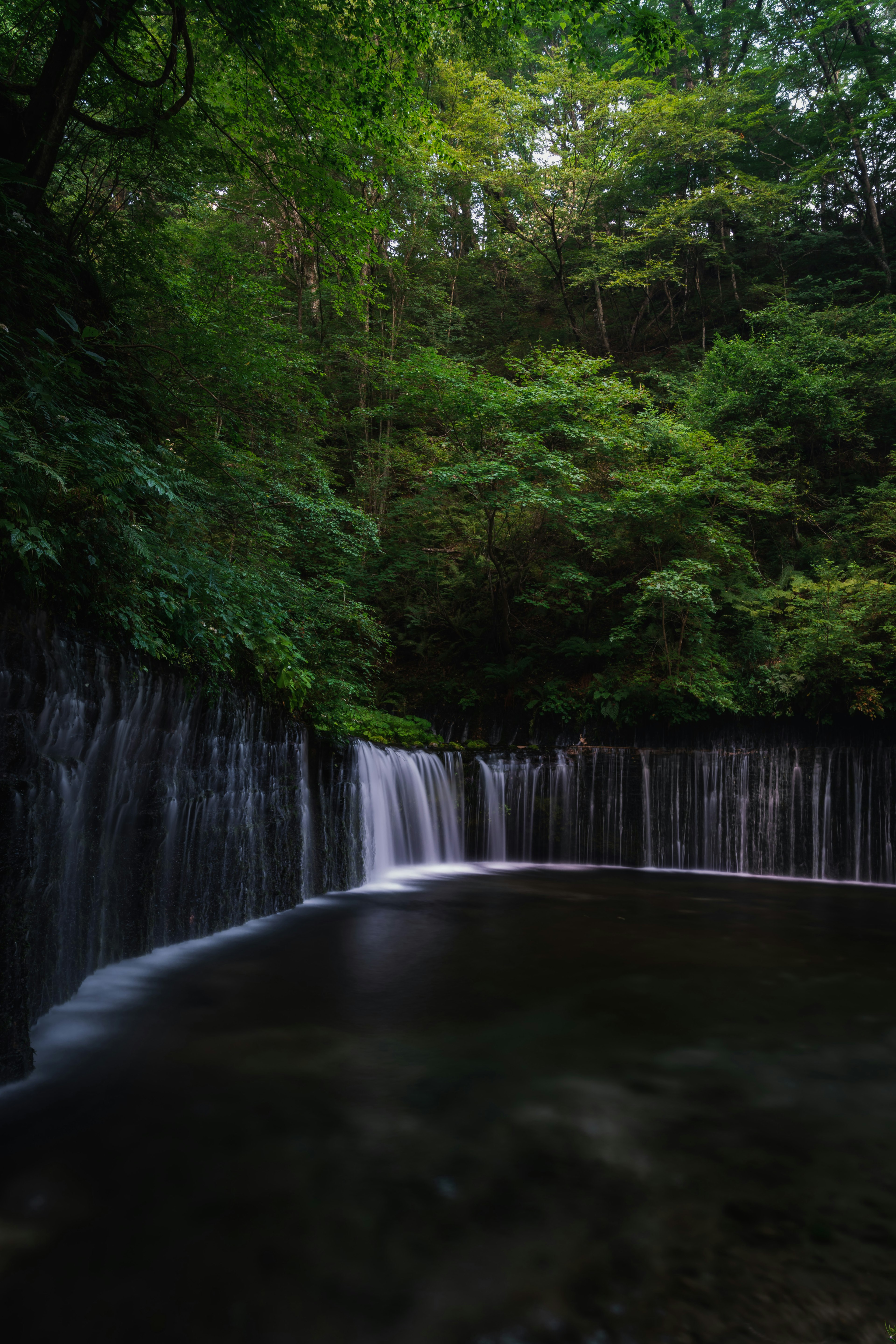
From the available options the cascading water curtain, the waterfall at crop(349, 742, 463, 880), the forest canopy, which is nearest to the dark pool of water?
the forest canopy

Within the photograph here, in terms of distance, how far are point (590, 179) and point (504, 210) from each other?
3092mm

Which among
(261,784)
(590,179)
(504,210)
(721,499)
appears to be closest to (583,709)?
(721,499)

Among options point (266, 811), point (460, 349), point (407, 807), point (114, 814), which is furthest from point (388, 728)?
point (460, 349)

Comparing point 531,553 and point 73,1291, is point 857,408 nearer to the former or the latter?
point 531,553

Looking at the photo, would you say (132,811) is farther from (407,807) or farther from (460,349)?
(460,349)

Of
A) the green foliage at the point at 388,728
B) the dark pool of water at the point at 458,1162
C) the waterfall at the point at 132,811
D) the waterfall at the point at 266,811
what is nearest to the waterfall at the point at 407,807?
the waterfall at the point at 266,811

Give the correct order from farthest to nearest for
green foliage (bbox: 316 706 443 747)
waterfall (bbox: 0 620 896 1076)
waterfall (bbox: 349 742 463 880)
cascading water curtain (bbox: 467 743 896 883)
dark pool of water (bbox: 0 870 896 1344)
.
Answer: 1. cascading water curtain (bbox: 467 743 896 883)
2. green foliage (bbox: 316 706 443 747)
3. waterfall (bbox: 349 742 463 880)
4. waterfall (bbox: 0 620 896 1076)
5. dark pool of water (bbox: 0 870 896 1344)

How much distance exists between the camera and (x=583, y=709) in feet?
42.2

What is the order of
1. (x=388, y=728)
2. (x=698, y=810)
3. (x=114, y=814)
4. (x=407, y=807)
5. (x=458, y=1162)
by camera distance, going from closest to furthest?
(x=458, y=1162) < (x=114, y=814) < (x=407, y=807) < (x=698, y=810) < (x=388, y=728)

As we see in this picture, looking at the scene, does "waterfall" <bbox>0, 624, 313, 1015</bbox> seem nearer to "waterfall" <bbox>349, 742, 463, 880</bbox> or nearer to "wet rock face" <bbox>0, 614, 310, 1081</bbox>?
"wet rock face" <bbox>0, 614, 310, 1081</bbox>

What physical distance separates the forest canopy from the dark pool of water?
2.57 metres

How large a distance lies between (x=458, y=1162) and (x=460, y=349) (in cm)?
2101

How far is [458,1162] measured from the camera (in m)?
2.91

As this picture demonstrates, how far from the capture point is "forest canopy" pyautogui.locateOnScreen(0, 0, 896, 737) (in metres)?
5.45
